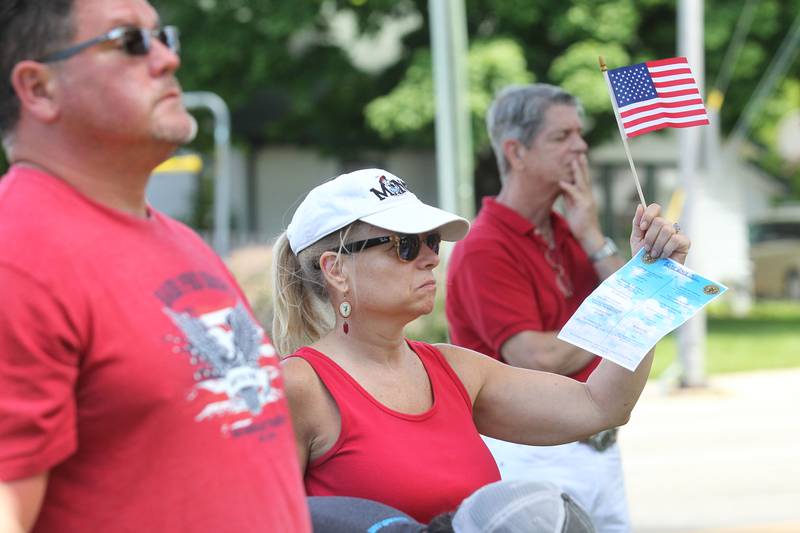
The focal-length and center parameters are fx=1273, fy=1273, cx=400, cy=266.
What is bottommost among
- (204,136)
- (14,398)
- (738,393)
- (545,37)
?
(738,393)

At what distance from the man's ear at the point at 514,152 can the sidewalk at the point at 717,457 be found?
401 centimetres

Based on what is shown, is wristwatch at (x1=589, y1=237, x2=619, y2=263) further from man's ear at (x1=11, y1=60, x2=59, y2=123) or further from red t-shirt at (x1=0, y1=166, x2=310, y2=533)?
man's ear at (x1=11, y1=60, x2=59, y2=123)

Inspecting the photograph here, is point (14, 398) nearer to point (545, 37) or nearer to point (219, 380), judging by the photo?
point (219, 380)

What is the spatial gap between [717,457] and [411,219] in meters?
8.04

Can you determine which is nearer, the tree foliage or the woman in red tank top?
the woman in red tank top

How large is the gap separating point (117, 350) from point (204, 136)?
22.0 metres

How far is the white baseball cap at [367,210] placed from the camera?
115 inches

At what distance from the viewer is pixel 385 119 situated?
67.4ft

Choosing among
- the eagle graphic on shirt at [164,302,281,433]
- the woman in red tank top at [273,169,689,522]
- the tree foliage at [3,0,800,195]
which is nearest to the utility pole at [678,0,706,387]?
the tree foliage at [3,0,800,195]

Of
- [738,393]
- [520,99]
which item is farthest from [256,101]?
[520,99]

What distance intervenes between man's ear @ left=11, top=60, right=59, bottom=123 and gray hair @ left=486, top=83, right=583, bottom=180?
8.50ft

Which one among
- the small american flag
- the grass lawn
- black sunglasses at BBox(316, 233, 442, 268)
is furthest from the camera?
the grass lawn

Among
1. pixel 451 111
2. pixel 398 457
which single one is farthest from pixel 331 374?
pixel 451 111

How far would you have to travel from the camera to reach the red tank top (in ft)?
8.98
